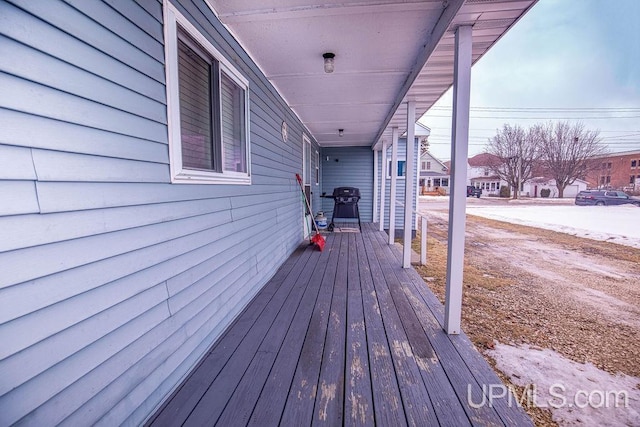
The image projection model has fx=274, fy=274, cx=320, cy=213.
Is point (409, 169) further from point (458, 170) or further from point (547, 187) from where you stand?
point (547, 187)

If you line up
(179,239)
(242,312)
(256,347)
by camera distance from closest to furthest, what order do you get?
1. (179,239)
2. (256,347)
3. (242,312)

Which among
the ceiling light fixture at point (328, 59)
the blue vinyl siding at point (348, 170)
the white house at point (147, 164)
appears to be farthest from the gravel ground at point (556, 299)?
the blue vinyl siding at point (348, 170)

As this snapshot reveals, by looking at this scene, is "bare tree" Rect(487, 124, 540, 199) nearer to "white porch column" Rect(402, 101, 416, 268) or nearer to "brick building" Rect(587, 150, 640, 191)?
"brick building" Rect(587, 150, 640, 191)

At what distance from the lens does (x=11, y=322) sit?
0.86 meters

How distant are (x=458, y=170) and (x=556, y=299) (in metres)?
2.72

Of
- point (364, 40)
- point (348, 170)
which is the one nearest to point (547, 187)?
point (348, 170)

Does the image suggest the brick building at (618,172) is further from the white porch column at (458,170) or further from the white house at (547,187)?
the white porch column at (458,170)

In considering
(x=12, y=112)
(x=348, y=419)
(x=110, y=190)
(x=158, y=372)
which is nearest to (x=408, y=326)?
(x=348, y=419)

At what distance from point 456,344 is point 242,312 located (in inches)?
73.5

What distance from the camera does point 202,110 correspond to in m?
2.12

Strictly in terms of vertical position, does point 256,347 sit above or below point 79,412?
below

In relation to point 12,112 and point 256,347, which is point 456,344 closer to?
point 256,347

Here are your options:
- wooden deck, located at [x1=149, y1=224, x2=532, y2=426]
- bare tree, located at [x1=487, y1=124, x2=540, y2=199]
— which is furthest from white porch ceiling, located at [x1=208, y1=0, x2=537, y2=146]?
bare tree, located at [x1=487, y1=124, x2=540, y2=199]
